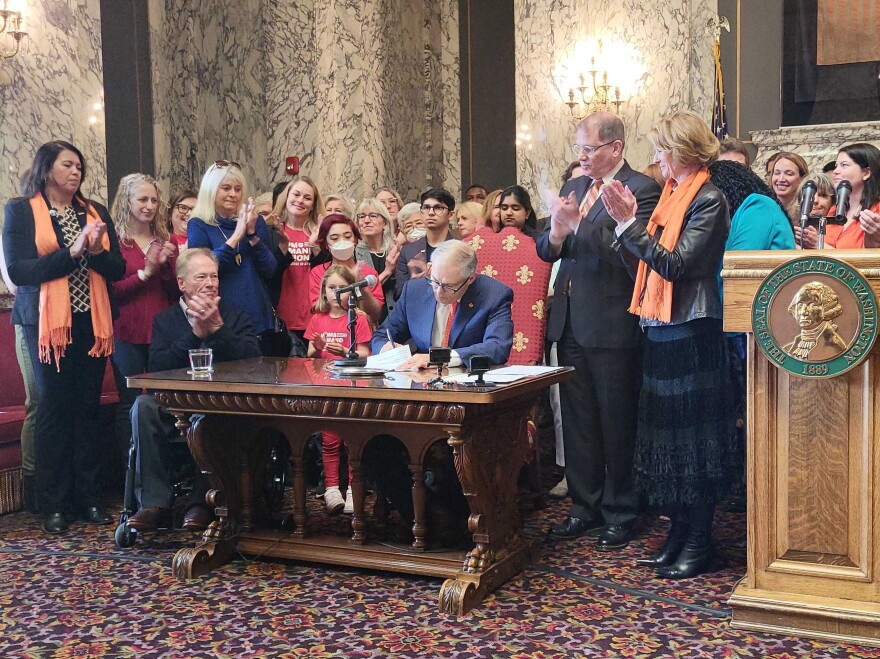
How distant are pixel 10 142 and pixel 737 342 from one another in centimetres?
453

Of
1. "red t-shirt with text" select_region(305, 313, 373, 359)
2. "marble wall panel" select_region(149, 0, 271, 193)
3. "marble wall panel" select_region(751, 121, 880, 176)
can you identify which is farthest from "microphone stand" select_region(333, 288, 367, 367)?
"marble wall panel" select_region(149, 0, 271, 193)

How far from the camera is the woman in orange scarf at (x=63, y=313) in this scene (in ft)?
15.3

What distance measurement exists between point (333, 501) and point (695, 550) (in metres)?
1.71

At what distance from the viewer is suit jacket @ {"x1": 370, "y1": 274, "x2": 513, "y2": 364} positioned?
4.10 m

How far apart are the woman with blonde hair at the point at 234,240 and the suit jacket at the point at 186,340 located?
23cm

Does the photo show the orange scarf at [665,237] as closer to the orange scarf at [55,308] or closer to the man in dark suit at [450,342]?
the man in dark suit at [450,342]

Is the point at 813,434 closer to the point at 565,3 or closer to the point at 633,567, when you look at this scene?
the point at 633,567

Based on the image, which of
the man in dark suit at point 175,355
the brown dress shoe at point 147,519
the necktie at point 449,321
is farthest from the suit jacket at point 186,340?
the necktie at point 449,321

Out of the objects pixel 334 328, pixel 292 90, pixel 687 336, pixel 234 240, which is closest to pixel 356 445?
pixel 334 328

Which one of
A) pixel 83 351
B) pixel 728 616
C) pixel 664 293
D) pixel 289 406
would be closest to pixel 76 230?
pixel 83 351

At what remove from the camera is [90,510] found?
4.85m

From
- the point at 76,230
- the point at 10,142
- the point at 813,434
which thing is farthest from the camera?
the point at 10,142

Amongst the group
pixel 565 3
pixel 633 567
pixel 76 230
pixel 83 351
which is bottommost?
pixel 633 567

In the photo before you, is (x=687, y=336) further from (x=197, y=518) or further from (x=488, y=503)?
(x=197, y=518)
